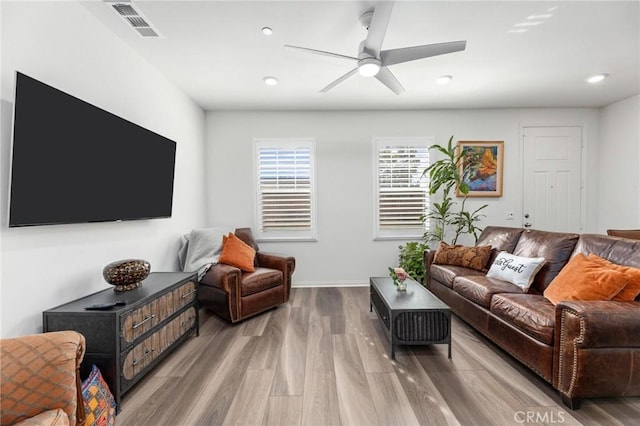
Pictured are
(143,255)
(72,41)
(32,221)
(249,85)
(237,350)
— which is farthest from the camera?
(249,85)

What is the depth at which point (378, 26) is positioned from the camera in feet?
5.97

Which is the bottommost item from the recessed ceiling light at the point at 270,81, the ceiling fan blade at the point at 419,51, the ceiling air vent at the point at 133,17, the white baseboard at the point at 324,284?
the white baseboard at the point at 324,284

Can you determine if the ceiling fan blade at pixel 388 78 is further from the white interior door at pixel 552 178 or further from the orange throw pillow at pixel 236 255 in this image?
the white interior door at pixel 552 178

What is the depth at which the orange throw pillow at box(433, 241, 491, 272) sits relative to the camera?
3.17 m

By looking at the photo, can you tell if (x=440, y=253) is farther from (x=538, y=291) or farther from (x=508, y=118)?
(x=508, y=118)

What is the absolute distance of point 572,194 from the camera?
421 cm

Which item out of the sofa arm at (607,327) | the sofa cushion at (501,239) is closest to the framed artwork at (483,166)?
the sofa cushion at (501,239)

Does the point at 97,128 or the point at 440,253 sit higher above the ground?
the point at 97,128

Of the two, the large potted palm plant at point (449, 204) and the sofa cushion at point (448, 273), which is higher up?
the large potted palm plant at point (449, 204)

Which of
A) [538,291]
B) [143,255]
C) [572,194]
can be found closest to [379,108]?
[538,291]

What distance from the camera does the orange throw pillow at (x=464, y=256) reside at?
317 cm

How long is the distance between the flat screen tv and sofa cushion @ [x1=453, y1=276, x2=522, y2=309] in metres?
3.23

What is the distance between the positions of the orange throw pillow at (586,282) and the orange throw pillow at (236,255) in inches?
115

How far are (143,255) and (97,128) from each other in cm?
126
